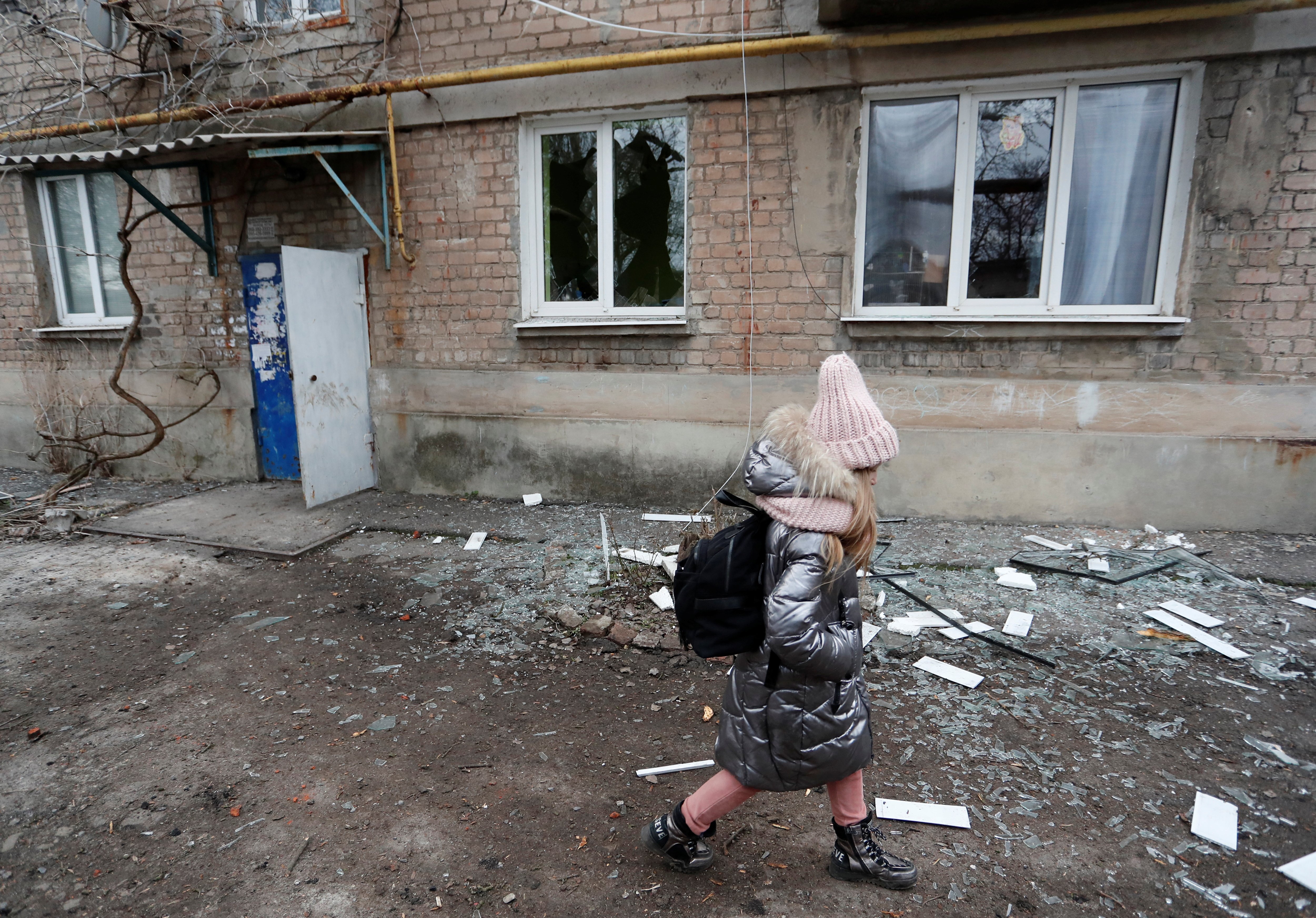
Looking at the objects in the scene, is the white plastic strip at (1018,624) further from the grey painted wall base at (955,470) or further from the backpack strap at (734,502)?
the backpack strap at (734,502)

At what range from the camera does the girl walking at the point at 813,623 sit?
5.44 feet

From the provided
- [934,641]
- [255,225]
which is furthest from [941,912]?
[255,225]

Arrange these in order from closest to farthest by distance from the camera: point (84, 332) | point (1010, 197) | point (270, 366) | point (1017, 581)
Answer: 1. point (1017, 581)
2. point (1010, 197)
3. point (270, 366)
4. point (84, 332)

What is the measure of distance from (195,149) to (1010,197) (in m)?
6.48

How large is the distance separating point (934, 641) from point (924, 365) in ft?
7.44

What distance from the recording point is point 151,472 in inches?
275

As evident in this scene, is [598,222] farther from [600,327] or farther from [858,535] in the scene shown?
[858,535]

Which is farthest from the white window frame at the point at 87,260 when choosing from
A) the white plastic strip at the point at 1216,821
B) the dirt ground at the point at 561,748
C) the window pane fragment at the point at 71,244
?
the white plastic strip at the point at 1216,821

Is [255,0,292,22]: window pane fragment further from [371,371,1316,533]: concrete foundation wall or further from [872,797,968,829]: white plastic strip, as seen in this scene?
[872,797,968,829]: white plastic strip

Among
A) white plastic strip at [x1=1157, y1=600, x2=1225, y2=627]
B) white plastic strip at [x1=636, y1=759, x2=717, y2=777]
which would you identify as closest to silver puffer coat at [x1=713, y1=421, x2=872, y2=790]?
white plastic strip at [x1=636, y1=759, x2=717, y2=777]

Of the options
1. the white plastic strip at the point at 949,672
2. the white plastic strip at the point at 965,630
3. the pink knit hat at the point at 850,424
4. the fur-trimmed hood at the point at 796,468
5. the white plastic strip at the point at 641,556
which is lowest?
the white plastic strip at the point at 949,672

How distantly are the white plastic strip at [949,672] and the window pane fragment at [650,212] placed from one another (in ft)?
10.6

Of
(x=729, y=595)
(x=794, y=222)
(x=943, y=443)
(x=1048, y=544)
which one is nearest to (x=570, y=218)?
(x=794, y=222)

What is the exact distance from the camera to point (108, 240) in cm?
700
